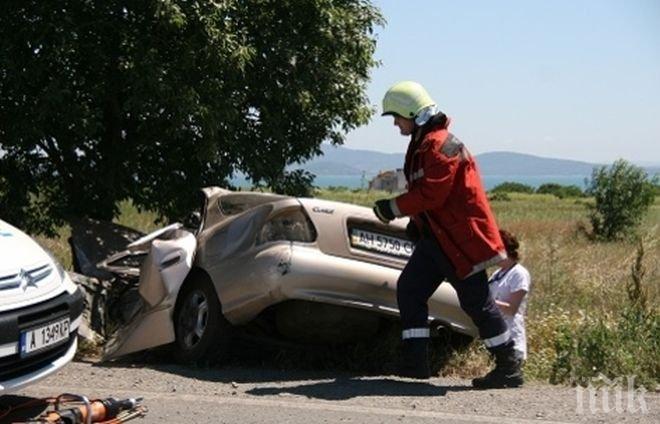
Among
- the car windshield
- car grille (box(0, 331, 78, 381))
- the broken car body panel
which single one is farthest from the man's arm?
car grille (box(0, 331, 78, 381))

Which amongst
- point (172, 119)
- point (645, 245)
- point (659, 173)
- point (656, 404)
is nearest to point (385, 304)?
point (656, 404)

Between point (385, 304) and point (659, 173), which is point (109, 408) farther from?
point (659, 173)

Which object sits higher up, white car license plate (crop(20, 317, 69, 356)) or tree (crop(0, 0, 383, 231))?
Result: tree (crop(0, 0, 383, 231))

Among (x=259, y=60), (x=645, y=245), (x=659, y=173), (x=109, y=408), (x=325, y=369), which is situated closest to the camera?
(x=109, y=408)

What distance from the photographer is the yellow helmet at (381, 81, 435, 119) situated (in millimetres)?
6008

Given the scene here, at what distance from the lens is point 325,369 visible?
682 cm

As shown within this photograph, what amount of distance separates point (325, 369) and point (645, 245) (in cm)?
344

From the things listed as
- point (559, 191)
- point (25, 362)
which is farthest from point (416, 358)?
point (559, 191)

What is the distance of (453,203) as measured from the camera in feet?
19.3

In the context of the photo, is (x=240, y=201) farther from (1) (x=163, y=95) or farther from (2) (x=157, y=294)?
(1) (x=163, y=95)

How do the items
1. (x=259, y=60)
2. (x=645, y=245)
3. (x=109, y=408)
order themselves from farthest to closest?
(x=259, y=60), (x=645, y=245), (x=109, y=408)

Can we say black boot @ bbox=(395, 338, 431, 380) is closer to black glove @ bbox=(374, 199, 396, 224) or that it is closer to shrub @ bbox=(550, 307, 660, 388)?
black glove @ bbox=(374, 199, 396, 224)

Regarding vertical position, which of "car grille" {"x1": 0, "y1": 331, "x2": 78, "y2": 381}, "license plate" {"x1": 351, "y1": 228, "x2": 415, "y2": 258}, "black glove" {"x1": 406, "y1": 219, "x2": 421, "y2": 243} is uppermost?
"black glove" {"x1": 406, "y1": 219, "x2": 421, "y2": 243}

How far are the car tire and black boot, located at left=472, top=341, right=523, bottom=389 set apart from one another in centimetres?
183
